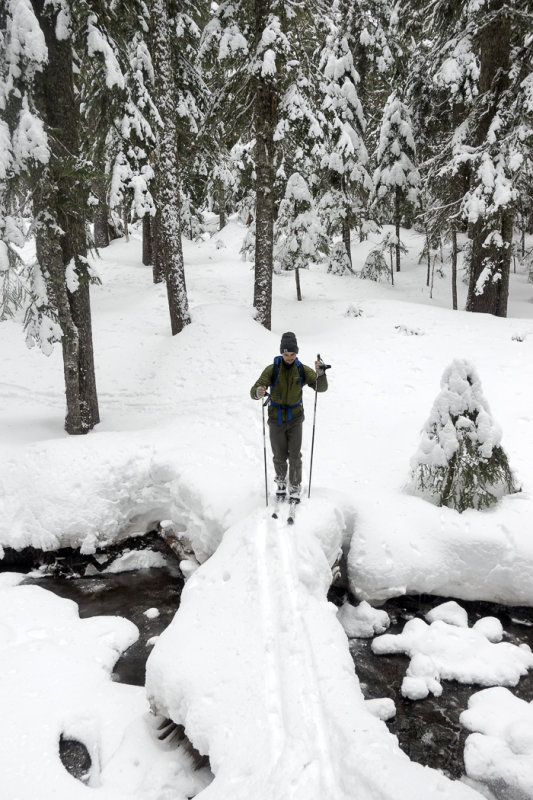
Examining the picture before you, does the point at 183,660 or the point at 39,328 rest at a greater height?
the point at 39,328

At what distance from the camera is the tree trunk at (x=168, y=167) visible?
1186cm

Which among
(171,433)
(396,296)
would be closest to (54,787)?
(171,433)

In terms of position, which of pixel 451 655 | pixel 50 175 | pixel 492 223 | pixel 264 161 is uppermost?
pixel 264 161

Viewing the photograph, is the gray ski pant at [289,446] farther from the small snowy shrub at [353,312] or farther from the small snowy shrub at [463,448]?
the small snowy shrub at [353,312]

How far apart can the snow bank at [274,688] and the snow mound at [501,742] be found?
2.55 feet

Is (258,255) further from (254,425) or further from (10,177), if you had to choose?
(10,177)

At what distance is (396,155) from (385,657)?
71.8 feet

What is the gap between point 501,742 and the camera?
4301mm

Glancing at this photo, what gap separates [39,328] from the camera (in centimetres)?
822

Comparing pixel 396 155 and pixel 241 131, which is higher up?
pixel 396 155

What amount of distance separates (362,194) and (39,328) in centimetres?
1884

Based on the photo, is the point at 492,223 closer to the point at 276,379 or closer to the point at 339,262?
the point at 276,379

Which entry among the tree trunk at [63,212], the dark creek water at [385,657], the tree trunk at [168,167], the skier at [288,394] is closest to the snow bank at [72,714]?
the dark creek water at [385,657]

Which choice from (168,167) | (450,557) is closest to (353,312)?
(168,167)
